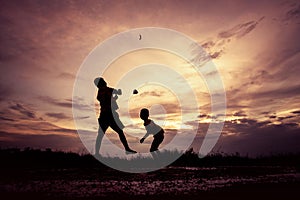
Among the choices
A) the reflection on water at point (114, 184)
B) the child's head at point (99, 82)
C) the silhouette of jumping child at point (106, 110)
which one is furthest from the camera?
the child's head at point (99, 82)

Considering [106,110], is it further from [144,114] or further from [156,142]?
[156,142]

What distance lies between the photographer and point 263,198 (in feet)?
13.4

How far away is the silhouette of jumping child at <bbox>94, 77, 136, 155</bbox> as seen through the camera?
1034cm

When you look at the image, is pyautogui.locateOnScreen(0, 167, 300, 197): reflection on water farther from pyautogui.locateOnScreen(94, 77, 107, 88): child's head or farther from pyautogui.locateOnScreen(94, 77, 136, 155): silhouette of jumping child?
pyautogui.locateOnScreen(94, 77, 107, 88): child's head

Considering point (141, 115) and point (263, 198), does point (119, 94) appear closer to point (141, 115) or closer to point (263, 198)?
point (141, 115)

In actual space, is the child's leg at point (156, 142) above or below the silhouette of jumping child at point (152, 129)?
below

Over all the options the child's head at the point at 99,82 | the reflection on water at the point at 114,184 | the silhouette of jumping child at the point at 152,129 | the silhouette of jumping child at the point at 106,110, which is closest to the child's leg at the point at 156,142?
the silhouette of jumping child at the point at 152,129

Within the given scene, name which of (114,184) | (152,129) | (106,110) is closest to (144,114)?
(152,129)

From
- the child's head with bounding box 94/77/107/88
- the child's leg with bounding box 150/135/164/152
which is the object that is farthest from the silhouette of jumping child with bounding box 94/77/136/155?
the child's leg with bounding box 150/135/164/152

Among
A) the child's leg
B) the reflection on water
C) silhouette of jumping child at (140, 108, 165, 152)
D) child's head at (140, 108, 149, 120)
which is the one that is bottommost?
the reflection on water

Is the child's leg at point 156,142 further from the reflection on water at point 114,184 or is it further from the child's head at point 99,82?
the reflection on water at point 114,184

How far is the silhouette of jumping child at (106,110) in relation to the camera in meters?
10.3

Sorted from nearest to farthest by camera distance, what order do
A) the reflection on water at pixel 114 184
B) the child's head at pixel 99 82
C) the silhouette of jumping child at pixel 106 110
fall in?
the reflection on water at pixel 114 184 < the silhouette of jumping child at pixel 106 110 < the child's head at pixel 99 82

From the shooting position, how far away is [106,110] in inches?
408
